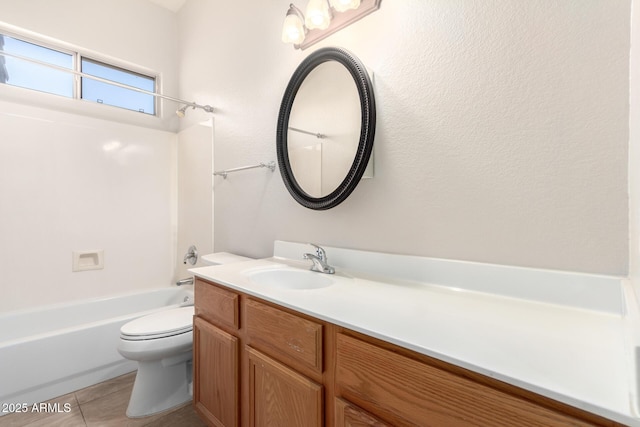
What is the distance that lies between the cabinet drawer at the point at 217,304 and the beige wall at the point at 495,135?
1.78 ft

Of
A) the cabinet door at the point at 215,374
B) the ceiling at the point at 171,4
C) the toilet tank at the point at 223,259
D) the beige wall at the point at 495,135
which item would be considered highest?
the ceiling at the point at 171,4

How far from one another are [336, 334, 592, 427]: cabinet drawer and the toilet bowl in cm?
120

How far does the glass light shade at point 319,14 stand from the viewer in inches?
53.2

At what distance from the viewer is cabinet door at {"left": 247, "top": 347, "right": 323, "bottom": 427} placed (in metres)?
0.85

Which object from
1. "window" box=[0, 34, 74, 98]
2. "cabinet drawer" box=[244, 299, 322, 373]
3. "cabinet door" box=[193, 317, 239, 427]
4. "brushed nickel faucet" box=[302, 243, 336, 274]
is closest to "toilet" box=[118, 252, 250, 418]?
"cabinet door" box=[193, 317, 239, 427]

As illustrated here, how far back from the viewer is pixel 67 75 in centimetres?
225

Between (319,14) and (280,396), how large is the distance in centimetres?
163

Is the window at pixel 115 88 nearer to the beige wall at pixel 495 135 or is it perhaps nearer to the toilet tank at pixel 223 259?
the toilet tank at pixel 223 259

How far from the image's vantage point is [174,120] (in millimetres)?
2758

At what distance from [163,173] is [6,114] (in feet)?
3.44

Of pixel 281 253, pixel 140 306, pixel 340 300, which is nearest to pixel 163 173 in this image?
pixel 140 306

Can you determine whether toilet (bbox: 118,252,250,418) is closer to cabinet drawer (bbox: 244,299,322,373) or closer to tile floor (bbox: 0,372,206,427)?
tile floor (bbox: 0,372,206,427)

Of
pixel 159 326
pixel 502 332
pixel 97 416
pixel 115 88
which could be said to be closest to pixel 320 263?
pixel 502 332

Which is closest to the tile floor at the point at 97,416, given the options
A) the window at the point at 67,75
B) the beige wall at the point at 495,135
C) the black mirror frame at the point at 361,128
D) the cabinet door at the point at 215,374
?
the cabinet door at the point at 215,374
